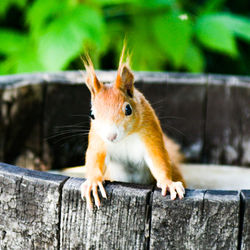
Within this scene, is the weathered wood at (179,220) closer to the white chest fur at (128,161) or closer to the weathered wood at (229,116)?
the white chest fur at (128,161)

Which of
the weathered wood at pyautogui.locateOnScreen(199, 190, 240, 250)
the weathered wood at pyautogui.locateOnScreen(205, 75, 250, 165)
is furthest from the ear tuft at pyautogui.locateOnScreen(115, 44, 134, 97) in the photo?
the weathered wood at pyautogui.locateOnScreen(205, 75, 250, 165)

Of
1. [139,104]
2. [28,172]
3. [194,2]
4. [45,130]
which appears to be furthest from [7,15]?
[28,172]

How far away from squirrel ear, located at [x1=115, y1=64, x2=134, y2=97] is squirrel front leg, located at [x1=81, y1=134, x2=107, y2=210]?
0.54ft

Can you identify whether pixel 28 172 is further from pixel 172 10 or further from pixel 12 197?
pixel 172 10

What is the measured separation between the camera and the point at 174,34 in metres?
2.72

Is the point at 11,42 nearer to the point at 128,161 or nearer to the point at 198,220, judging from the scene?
the point at 128,161

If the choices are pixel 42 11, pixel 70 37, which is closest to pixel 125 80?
pixel 70 37

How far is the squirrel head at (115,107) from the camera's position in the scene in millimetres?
1324

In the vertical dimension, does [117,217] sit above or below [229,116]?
below

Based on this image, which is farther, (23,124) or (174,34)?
(174,34)

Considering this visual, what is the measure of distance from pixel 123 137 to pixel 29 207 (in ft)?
1.04

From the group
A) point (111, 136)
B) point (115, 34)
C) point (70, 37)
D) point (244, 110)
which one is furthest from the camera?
point (115, 34)

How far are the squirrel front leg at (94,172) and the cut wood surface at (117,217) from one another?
0.05ft

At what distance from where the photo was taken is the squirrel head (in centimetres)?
132
